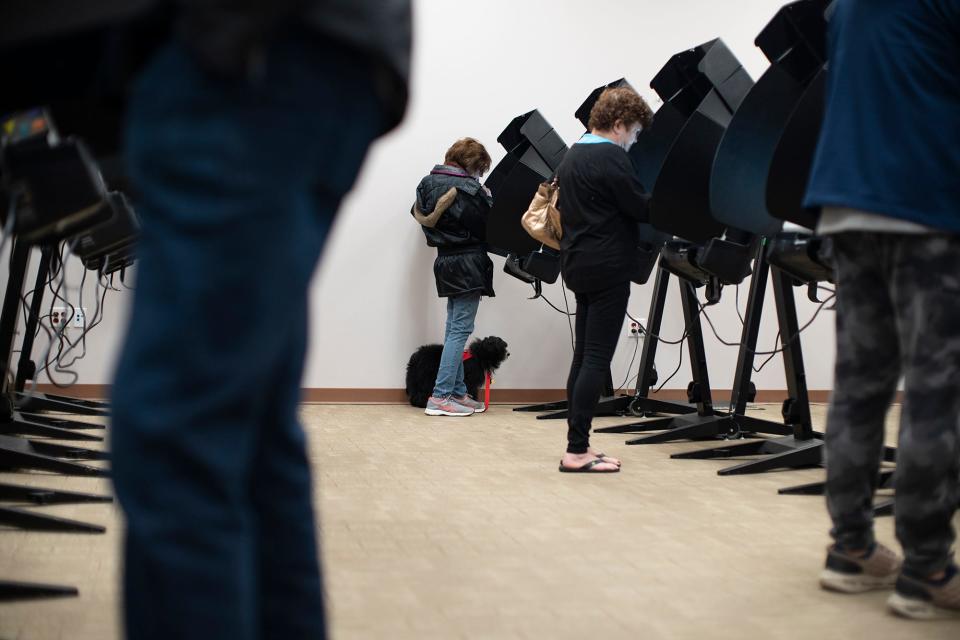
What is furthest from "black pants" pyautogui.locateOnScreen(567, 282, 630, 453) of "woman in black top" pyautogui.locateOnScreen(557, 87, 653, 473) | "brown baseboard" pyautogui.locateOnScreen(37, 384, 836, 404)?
"brown baseboard" pyautogui.locateOnScreen(37, 384, 836, 404)

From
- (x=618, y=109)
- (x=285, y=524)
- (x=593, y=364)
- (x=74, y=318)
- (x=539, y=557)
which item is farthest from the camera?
(x=74, y=318)

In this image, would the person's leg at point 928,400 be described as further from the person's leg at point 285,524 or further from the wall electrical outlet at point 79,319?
the wall electrical outlet at point 79,319

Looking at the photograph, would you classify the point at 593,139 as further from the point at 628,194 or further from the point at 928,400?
the point at 928,400

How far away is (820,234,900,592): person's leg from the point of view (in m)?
1.89

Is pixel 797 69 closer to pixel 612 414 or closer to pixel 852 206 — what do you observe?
pixel 852 206

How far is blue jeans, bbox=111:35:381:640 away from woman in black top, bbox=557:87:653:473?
9.24 feet

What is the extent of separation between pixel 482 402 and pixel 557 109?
194cm

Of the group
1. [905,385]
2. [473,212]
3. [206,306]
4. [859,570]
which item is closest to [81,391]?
[473,212]

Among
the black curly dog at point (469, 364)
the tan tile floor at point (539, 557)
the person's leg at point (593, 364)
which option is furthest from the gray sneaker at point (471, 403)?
the person's leg at point (593, 364)

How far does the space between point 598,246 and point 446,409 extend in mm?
2048

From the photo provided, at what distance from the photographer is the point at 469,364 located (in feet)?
18.8

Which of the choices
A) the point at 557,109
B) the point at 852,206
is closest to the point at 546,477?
the point at 852,206

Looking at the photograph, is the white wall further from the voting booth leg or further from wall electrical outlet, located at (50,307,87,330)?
the voting booth leg

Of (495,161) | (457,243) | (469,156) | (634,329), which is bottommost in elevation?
(634,329)
